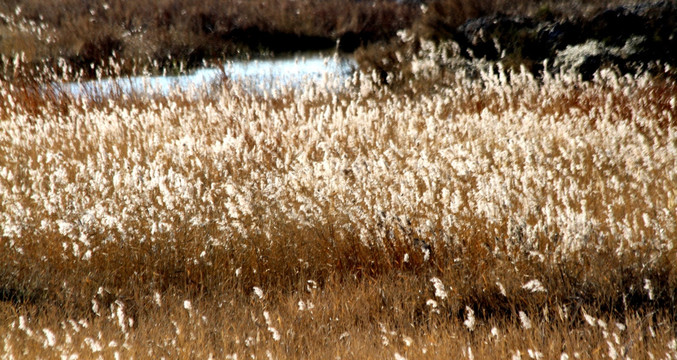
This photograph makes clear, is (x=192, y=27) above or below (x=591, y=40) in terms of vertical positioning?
below

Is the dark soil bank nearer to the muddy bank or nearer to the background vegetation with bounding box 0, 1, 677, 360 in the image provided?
the muddy bank

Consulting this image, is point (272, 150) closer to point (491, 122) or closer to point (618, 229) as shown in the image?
point (491, 122)

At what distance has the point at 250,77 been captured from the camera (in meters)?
7.82

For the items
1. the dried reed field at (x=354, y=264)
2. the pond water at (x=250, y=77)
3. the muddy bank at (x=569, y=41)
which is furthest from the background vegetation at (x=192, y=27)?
the dried reed field at (x=354, y=264)

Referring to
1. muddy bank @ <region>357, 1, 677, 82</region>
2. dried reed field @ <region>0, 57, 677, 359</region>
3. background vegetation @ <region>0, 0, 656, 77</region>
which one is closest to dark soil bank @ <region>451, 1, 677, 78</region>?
muddy bank @ <region>357, 1, 677, 82</region>

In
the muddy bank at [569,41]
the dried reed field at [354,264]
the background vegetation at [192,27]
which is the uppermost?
the muddy bank at [569,41]

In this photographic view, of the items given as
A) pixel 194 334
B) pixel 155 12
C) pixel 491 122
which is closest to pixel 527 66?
pixel 491 122

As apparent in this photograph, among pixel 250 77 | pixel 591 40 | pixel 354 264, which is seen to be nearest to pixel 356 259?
pixel 354 264

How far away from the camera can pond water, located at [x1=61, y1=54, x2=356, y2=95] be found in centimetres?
723

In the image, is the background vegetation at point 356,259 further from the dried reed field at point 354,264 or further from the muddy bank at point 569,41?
the muddy bank at point 569,41

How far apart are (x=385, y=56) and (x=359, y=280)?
718cm

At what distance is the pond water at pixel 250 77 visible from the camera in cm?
723

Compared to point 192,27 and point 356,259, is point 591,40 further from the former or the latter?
point 192,27

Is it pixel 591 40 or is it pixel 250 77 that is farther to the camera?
pixel 250 77
